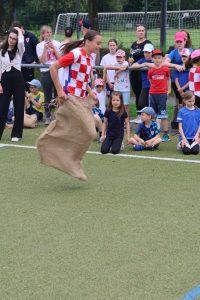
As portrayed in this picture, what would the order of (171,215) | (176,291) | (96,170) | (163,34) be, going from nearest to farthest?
(176,291), (171,215), (96,170), (163,34)

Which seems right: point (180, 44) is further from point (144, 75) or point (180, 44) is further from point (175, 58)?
point (144, 75)

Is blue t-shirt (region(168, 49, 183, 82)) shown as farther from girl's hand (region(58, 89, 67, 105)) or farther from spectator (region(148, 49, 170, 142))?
girl's hand (region(58, 89, 67, 105))

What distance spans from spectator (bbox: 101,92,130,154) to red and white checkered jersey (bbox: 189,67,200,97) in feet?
4.01

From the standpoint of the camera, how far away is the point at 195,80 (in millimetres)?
10422

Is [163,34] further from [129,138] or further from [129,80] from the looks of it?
[129,138]

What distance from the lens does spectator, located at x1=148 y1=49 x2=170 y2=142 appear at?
1088cm

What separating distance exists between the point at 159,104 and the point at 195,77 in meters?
0.86

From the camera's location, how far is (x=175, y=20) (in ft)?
91.2

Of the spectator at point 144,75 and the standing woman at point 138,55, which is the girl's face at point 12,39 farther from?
the standing woman at point 138,55

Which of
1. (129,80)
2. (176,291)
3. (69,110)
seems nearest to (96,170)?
(69,110)

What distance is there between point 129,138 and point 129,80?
76.3 inches

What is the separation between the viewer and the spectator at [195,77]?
34.1 ft

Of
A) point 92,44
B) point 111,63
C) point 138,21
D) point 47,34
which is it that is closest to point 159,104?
point 111,63

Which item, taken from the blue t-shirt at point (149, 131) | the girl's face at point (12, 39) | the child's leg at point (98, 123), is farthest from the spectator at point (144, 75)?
the girl's face at point (12, 39)
